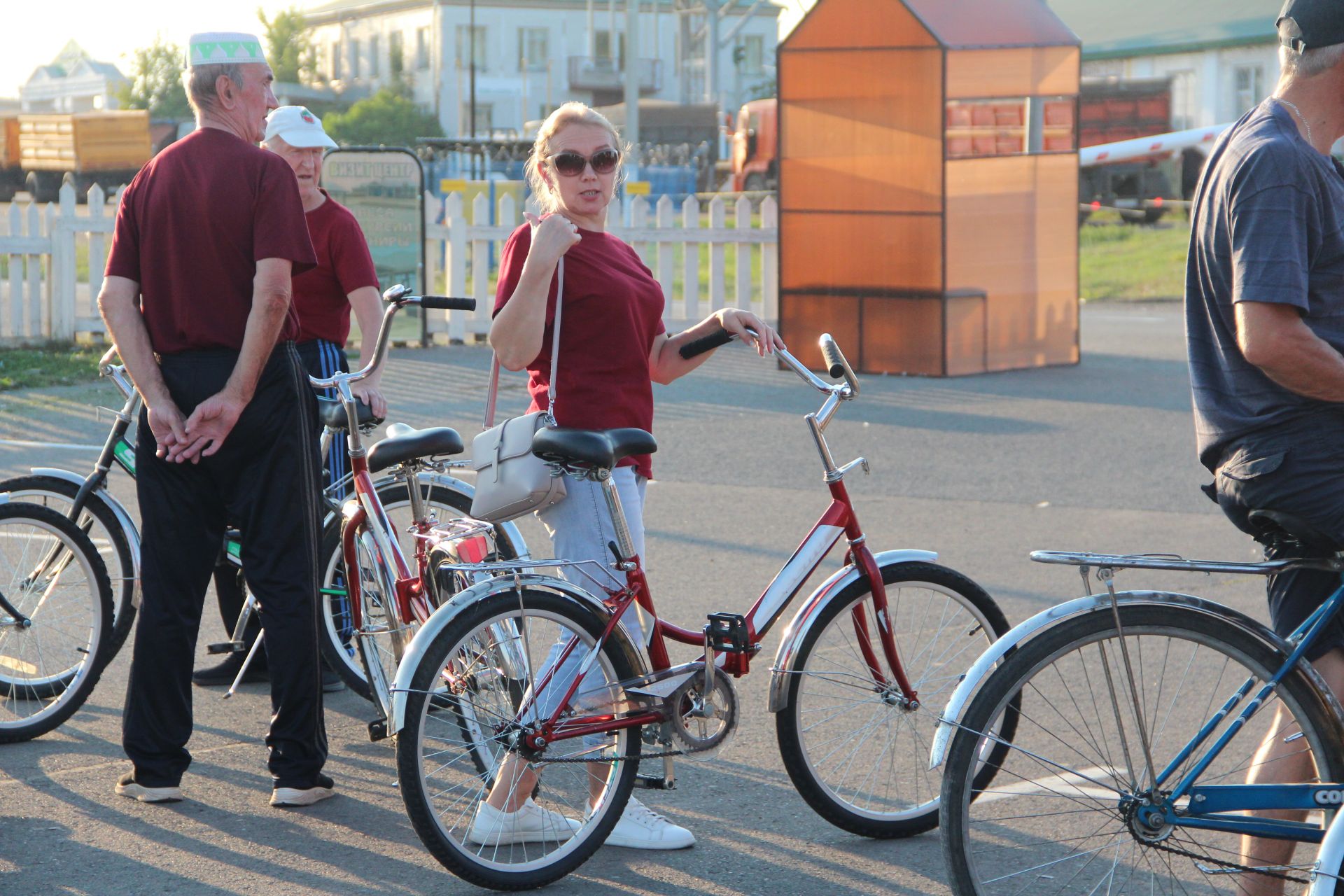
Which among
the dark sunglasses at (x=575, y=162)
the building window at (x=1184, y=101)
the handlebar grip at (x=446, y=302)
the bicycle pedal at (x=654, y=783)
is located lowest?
the bicycle pedal at (x=654, y=783)

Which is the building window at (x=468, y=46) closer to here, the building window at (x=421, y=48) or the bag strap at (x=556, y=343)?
the building window at (x=421, y=48)

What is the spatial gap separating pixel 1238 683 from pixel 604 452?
1462 millimetres

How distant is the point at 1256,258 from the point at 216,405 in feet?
8.46

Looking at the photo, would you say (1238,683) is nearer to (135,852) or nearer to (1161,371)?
(135,852)

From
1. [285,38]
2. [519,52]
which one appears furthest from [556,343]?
[519,52]

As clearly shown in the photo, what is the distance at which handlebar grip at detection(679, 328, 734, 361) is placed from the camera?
4.10m

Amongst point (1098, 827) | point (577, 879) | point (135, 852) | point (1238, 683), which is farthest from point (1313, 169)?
point (135, 852)

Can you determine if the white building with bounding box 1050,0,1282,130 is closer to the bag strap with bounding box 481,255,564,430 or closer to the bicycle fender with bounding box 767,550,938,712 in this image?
the bicycle fender with bounding box 767,550,938,712

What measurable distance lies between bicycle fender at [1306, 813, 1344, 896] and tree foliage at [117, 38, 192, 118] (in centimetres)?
7207

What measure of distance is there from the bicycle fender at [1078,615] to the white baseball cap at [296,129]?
3.35 meters

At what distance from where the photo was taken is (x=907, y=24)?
12.8 m

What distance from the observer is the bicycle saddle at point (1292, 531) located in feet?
10.2

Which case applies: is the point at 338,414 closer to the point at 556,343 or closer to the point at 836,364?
the point at 556,343

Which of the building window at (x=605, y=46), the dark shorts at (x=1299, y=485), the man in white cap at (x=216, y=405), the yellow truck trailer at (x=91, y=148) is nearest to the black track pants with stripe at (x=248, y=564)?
the man in white cap at (x=216, y=405)
